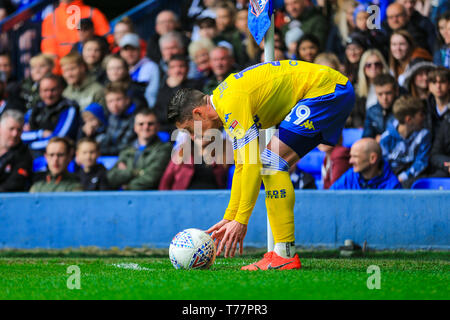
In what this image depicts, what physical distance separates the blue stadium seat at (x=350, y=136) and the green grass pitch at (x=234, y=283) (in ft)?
9.49

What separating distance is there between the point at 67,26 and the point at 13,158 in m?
3.16

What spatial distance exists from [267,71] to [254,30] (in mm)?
975

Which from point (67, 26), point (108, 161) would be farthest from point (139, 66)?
point (67, 26)

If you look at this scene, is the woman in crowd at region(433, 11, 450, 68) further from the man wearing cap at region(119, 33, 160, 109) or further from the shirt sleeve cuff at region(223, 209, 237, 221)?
the shirt sleeve cuff at region(223, 209, 237, 221)

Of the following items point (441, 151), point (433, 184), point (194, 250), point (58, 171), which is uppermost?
point (441, 151)

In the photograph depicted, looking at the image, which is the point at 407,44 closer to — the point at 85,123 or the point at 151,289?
the point at 85,123

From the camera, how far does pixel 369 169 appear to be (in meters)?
8.23

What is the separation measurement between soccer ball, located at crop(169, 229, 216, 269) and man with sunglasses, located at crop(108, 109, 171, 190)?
3.98 meters

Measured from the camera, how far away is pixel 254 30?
6.39 m

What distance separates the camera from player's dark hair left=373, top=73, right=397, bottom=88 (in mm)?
8758

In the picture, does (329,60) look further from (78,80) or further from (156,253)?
(78,80)

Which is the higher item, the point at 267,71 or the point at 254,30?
the point at 254,30

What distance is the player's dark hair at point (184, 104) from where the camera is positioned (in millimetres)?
5379
